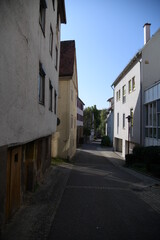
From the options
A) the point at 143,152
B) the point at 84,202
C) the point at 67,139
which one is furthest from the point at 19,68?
the point at 67,139

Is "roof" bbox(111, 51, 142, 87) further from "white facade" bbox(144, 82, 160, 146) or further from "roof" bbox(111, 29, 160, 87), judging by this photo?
"white facade" bbox(144, 82, 160, 146)

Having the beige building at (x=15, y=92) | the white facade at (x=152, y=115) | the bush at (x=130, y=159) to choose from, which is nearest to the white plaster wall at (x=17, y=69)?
the beige building at (x=15, y=92)

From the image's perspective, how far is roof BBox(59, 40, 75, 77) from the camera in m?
21.8

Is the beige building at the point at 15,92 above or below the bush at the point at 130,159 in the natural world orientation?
above

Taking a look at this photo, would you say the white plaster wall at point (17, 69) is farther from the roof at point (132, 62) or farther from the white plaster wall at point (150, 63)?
the roof at point (132, 62)

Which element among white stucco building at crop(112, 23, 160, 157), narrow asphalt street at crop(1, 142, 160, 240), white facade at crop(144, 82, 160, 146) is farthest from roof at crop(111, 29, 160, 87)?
narrow asphalt street at crop(1, 142, 160, 240)

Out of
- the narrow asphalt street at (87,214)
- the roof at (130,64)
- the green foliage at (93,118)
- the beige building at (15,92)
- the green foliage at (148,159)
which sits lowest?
the narrow asphalt street at (87,214)

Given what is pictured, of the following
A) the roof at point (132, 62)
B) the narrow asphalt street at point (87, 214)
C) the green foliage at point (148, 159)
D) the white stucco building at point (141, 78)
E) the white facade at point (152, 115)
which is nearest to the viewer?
the narrow asphalt street at point (87, 214)

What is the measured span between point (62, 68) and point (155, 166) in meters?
13.9

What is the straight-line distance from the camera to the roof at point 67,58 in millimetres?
21750

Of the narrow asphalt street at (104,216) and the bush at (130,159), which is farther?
the bush at (130,159)

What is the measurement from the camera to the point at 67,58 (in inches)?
915

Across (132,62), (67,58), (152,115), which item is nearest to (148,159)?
(152,115)

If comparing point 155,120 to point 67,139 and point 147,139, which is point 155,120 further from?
point 67,139
